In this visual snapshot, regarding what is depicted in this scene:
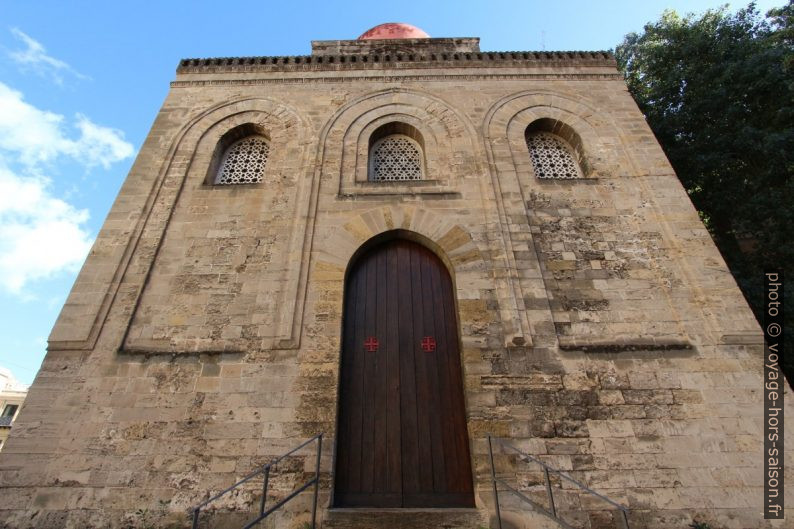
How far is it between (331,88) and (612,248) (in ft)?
19.0

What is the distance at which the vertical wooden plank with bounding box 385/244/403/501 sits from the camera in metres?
4.56

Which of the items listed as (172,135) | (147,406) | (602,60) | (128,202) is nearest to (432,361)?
(147,406)

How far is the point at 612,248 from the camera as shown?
596 cm

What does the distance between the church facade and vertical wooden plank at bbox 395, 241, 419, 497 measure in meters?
0.02

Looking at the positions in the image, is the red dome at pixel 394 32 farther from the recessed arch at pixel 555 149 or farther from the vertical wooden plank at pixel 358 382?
the vertical wooden plank at pixel 358 382

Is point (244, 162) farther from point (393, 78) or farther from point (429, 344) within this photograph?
point (429, 344)

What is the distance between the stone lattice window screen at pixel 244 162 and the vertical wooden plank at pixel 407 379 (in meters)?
3.03

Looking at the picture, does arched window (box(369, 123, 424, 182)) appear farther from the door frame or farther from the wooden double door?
the wooden double door

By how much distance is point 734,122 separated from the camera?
32.0 ft

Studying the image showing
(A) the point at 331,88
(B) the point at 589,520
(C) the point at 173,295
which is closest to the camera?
(B) the point at 589,520

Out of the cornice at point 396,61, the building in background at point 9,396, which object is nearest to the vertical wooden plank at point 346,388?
the cornice at point 396,61

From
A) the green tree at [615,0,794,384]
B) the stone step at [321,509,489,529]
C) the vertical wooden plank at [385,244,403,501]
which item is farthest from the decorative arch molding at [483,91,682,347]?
the green tree at [615,0,794,384]

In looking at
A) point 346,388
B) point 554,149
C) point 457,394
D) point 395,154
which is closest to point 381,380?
point 346,388

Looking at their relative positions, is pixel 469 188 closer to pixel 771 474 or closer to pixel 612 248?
pixel 612 248
